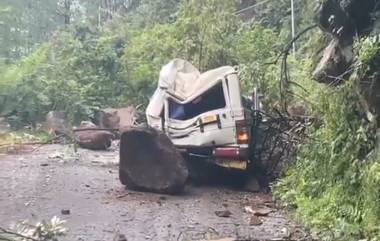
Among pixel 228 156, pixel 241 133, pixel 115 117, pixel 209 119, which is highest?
pixel 115 117

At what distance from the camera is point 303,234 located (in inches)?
308

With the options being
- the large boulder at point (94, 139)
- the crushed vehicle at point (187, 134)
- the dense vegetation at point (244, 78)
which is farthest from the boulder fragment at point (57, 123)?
the crushed vehicle at point (187, 134)

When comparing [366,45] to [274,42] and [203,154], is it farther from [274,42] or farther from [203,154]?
[274,42]

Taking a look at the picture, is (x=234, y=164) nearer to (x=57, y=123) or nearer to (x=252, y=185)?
(x=252, y=185)

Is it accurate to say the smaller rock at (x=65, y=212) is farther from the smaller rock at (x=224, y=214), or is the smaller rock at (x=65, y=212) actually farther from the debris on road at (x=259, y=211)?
the debris on road at (x=259, y=211)

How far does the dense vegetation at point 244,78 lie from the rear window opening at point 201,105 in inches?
45.1

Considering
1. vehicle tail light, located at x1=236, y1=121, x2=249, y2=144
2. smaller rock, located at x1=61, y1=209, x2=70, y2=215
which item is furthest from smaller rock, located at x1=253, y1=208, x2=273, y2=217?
smaller rock, located at x1=61, y1=209, x2=70, y2=215

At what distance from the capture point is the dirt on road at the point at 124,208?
7961 mm

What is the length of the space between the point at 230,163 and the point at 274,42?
32.0 feet

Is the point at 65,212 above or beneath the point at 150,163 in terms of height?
beneath

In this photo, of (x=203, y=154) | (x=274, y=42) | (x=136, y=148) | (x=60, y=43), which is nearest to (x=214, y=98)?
(x=203, y=154)

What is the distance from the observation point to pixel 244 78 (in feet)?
41.4

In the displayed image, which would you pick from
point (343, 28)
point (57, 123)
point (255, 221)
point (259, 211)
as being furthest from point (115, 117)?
point (255, 221)

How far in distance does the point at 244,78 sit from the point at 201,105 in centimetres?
142
